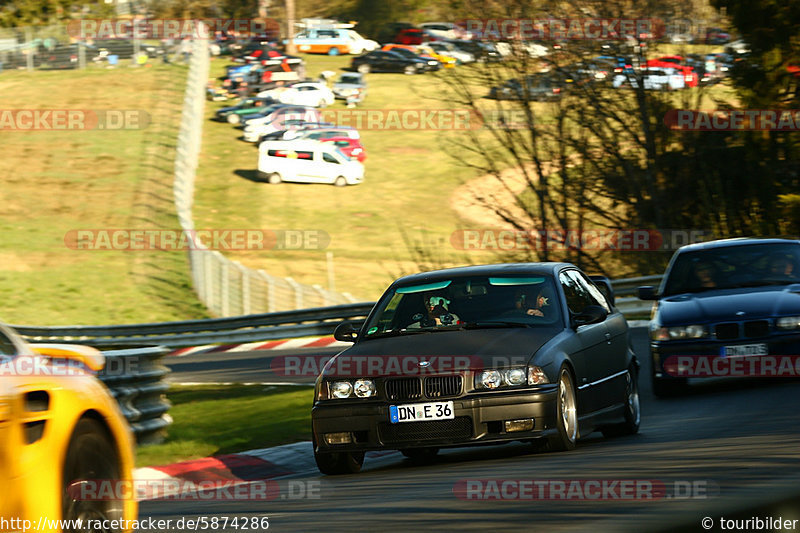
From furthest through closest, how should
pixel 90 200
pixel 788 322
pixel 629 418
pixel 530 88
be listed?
pixel 90 200, pixel 530 88, pixel 788 322, pixel 629 418

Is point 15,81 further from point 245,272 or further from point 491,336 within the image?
point 491,336

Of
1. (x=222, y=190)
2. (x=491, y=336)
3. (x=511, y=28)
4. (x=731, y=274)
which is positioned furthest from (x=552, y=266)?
(x=222, y=190)

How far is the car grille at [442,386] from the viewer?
343 inches

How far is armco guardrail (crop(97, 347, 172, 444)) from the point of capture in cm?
1110

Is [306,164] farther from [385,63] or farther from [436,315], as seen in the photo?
[436,315]

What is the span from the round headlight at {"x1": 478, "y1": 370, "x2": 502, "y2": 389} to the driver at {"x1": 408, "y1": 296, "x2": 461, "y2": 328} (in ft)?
3.25

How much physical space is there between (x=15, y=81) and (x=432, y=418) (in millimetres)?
59691

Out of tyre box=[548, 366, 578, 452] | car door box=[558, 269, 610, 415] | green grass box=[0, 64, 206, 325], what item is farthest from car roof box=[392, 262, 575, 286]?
green grass box=[0, 64, 206, 325]

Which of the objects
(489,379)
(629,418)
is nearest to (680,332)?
(629,418)

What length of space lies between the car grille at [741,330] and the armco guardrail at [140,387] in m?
5.48

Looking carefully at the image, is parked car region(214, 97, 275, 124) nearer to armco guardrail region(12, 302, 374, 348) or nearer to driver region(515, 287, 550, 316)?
armco guardrail region(12, 302, 374, 348)

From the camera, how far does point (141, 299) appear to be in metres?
34.4

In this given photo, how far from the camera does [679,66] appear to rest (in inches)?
1127

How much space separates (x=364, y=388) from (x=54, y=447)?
160 inches
